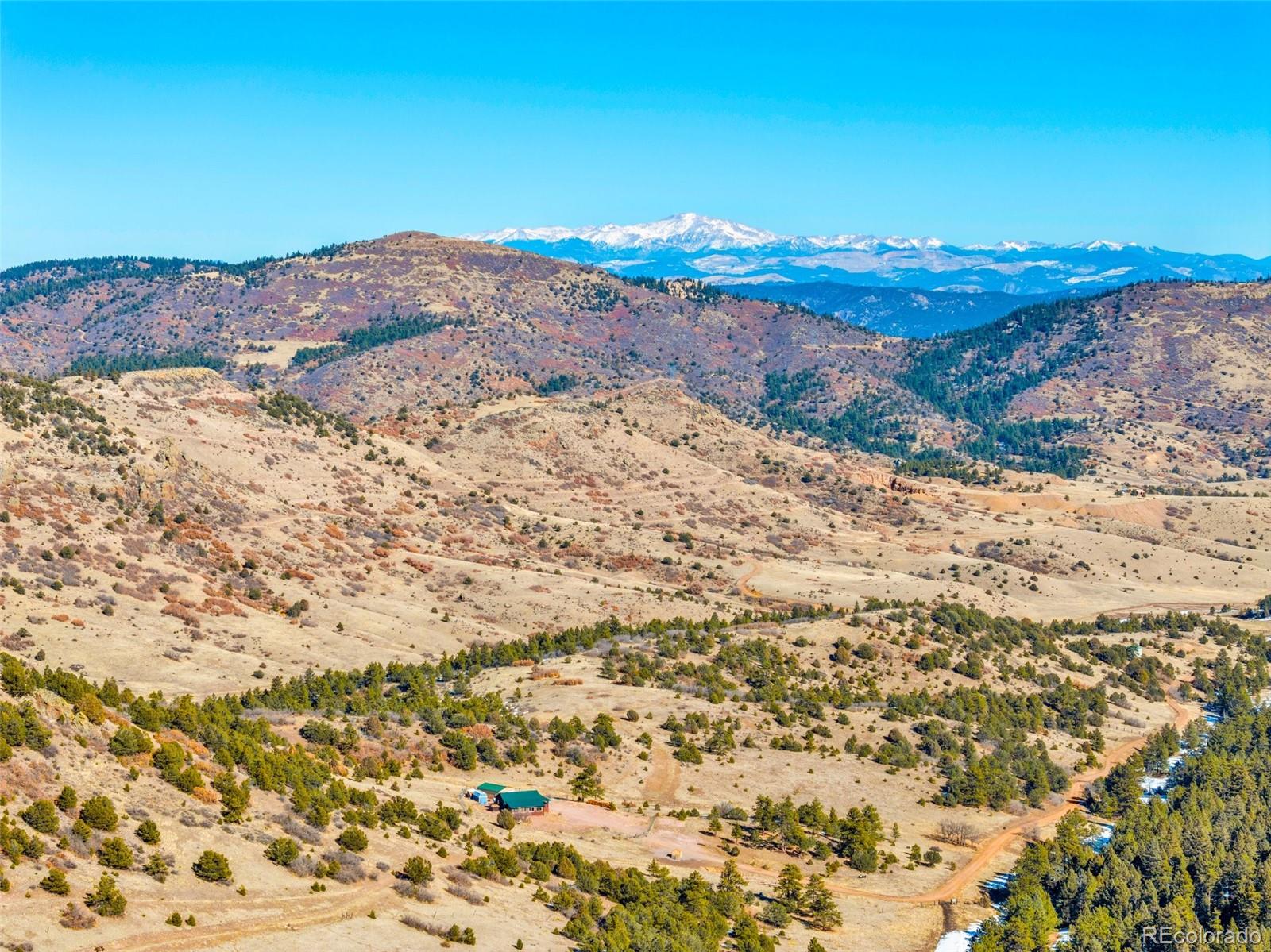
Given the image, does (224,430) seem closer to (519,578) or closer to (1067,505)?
(519,578)

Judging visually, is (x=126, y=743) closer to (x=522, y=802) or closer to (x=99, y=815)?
(x=99, y=815)

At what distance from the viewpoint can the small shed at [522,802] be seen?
58938mm

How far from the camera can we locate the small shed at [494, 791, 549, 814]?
58.9 meters

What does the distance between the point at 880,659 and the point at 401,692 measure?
3437 centimetres

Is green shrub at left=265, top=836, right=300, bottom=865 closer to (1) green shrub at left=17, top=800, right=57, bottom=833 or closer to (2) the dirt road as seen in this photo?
(1) green shrub at left=17, top=800, right=57, bottom=833

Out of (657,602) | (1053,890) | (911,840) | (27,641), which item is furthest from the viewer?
(657,602)

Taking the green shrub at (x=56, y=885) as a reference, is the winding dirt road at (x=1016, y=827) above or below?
below

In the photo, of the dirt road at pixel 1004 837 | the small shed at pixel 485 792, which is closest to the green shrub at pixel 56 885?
the small shed at pixel 485 792

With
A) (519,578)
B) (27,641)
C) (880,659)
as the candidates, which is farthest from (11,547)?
(880,659)

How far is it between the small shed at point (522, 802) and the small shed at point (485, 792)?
0.33m

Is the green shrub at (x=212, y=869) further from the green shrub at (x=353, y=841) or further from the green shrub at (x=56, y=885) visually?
the green shrub at (x=353, y=841)

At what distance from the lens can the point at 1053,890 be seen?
55.3 meters
